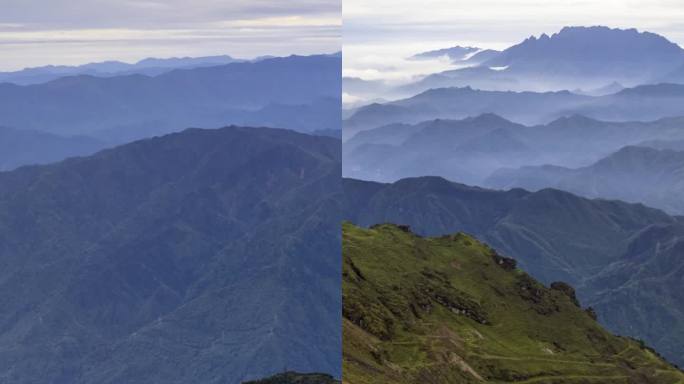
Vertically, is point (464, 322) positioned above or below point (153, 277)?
above

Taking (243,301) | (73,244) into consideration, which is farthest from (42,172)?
(243,301)

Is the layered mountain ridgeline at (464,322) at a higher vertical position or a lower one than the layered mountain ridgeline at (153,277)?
higher

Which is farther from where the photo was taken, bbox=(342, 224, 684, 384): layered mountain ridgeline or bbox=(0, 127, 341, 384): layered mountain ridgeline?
bbox=(0, 127, 341, 384): layered mountain ridgeline

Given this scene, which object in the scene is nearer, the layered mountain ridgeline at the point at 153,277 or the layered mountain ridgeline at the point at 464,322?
the layered mountain ridgeline at the point at 464,322

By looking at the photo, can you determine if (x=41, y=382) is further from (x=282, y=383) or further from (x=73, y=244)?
(x=282, y=383)

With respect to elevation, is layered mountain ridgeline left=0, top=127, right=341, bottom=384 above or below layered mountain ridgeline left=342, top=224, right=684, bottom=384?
below

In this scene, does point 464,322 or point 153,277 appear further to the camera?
point 153,277
